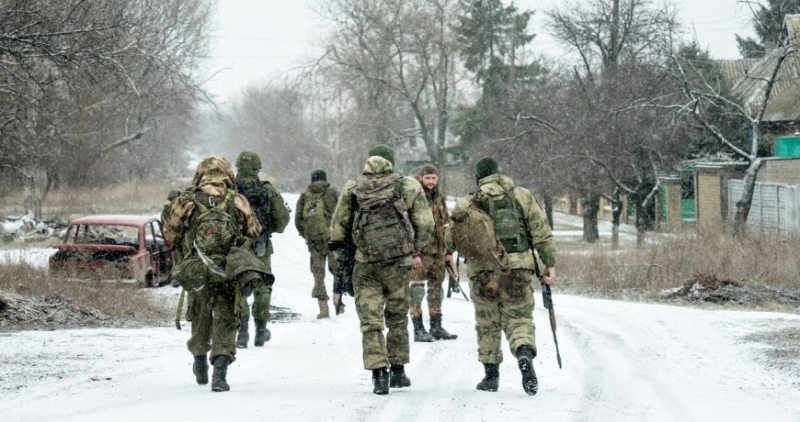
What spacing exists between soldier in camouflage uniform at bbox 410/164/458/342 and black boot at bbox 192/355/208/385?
3.28 m

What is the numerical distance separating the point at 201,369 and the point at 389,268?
163 centimetres

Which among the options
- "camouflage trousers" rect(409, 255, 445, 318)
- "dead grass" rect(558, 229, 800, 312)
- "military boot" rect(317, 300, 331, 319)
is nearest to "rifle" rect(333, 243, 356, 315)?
"camouflage trousers" rect(409, 255, 445, 318)

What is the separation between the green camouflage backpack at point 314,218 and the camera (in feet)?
43.6

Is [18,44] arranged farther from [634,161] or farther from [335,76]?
[335,76]

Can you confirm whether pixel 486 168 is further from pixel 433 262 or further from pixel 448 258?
pixel 433 262

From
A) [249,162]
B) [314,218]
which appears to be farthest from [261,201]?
[314,218]

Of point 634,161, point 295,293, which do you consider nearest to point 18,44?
point 295,293

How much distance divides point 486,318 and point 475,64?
49.1 m

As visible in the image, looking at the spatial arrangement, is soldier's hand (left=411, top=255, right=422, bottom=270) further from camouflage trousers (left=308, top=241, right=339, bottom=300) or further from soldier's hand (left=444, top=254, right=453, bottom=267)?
camouflage trousers (left=308, top=241, right=339, bottom=300)

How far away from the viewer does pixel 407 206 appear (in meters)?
8.12

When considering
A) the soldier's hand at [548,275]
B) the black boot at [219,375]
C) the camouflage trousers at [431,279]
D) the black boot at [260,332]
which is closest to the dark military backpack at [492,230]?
the soldier's hand at [548,275]

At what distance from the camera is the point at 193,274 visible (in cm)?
778

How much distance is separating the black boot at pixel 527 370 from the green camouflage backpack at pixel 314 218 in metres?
5.76

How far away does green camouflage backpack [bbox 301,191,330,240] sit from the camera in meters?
13.3
